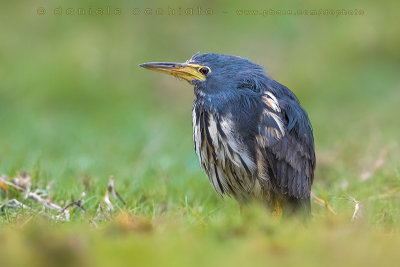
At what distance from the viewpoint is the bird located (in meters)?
5.41

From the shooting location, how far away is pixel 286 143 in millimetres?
5543

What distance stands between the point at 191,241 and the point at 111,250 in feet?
1.33

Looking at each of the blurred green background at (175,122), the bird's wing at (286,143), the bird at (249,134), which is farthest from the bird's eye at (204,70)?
the blurred green background at (175,122)

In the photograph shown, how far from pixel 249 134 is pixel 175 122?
21.2ft

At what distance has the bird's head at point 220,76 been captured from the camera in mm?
5587

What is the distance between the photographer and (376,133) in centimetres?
922

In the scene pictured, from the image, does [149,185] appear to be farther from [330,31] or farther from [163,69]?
[330,31]

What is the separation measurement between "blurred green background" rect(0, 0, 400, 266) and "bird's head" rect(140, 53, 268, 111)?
0.92 meters

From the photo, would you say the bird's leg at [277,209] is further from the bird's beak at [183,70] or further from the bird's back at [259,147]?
the bird's beak at [183,70]

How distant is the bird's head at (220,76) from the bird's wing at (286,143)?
0.17 m

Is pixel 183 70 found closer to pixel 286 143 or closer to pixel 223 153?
pixel 223 153

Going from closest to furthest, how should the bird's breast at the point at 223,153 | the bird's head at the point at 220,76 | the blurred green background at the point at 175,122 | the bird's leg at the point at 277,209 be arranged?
the blurred green background at the point at 175,122 < the bird's breast at the point at 223,153 < the bird's head at the point at 220,76 < the bird's leg at the point at 277,209

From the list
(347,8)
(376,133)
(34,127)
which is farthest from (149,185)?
(347,8)

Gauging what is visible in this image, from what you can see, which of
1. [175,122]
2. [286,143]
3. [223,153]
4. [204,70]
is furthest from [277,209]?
[175,122]
